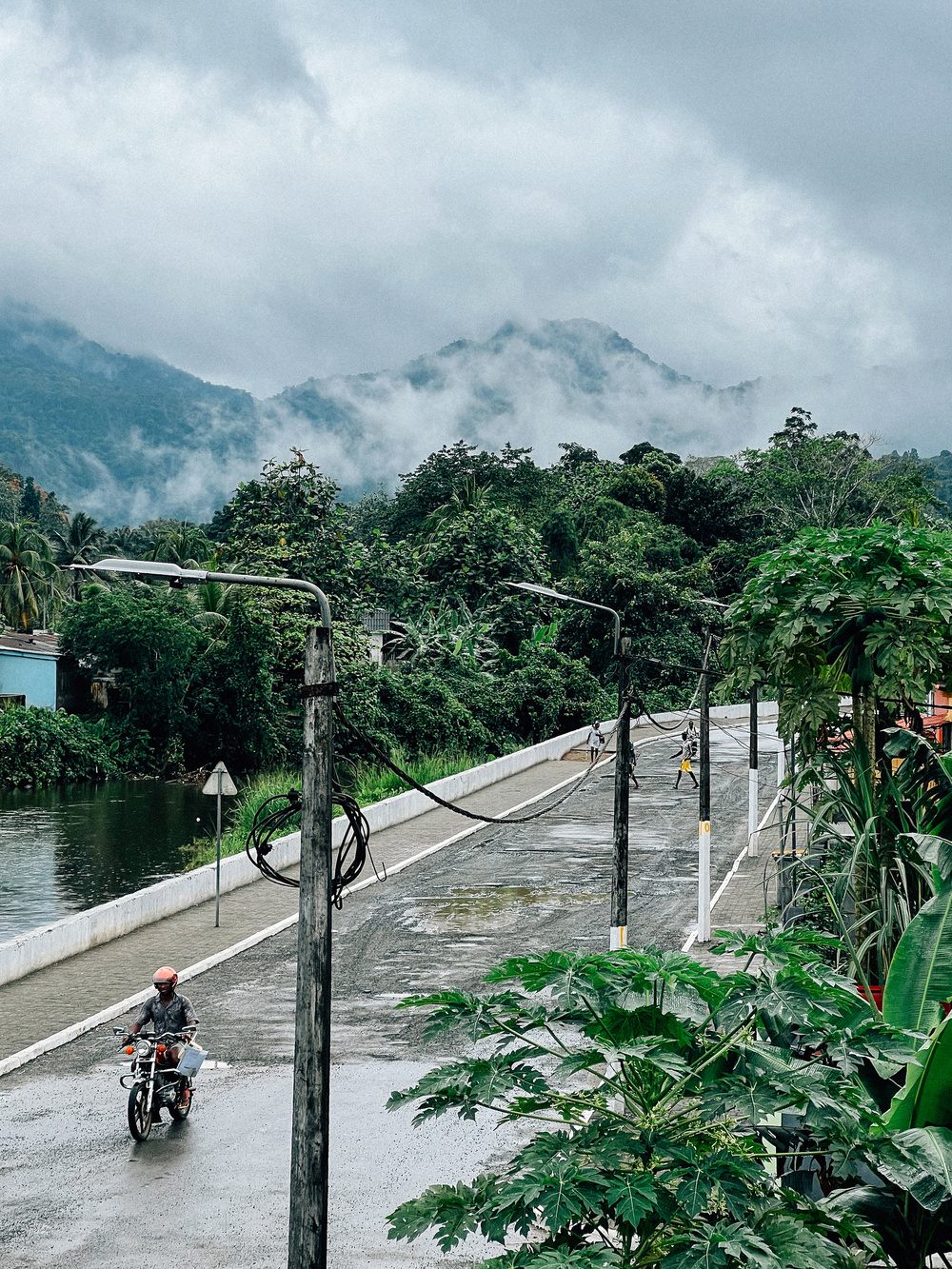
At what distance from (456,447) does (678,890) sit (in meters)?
54.0

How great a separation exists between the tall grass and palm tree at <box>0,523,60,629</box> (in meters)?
23.0

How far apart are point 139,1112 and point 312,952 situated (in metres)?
5.60

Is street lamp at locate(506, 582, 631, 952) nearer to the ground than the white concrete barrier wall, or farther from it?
farther from it

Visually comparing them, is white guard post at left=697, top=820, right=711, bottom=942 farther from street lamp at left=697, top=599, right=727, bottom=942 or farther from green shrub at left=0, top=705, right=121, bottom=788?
green shrub at left=0, top=705, right=121, bottom=788

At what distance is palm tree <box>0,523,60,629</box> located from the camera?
64.4 metres

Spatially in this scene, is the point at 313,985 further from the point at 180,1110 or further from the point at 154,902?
the point at 154,902

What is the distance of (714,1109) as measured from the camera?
17.6ft

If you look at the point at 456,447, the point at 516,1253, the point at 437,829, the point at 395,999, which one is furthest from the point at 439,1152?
the point at 456,447

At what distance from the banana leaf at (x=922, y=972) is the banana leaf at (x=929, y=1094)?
46cm

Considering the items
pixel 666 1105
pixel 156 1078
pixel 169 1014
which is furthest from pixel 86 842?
pixel 666 1105

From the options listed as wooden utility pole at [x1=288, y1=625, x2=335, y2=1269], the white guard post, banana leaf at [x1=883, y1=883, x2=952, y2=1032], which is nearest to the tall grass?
the white guard post

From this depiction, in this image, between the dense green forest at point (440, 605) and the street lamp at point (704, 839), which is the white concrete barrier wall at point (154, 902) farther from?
the dense green forest at point (440, 605)

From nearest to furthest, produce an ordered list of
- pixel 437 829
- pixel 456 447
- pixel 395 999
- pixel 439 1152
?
pixel 439 1152
pixel 395 999
pixel 437 829
pixel 456 447

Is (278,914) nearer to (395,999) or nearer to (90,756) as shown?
(395,999)
